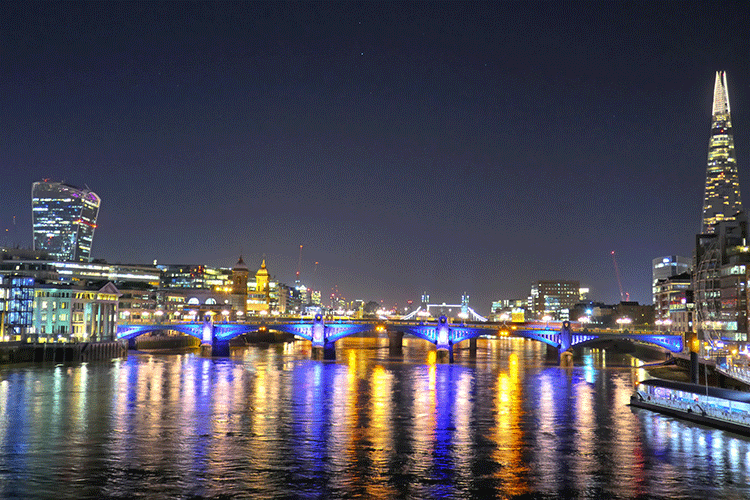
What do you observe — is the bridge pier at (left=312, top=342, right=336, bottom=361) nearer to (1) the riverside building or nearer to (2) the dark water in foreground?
(2) the dark water in foreground

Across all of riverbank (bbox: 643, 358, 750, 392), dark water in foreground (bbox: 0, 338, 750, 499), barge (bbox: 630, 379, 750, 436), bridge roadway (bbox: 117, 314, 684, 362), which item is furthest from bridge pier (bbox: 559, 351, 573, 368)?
barge (bbox: 630, 379, 750, 436)

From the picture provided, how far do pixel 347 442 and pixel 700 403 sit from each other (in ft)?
102

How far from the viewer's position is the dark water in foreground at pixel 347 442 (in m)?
37.2

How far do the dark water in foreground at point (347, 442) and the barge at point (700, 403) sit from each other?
1.40 m

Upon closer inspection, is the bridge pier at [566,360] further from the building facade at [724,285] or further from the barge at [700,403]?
the barge at [700,403]

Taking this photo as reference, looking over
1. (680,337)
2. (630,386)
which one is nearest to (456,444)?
(630,386)

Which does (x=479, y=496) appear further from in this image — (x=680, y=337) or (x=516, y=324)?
(x=516, y=324)

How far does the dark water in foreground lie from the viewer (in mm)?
37219

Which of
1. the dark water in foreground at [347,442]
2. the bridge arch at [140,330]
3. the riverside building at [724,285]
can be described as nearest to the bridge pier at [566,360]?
the riverside building at [724,285]

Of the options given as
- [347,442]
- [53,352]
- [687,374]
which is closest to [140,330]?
[53,352]

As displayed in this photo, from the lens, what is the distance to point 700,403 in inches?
2295

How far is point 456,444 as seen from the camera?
48531 millimetres

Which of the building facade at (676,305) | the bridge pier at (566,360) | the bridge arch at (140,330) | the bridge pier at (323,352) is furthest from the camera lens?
the building facade at (676,305)

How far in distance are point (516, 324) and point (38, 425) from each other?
347 feet
